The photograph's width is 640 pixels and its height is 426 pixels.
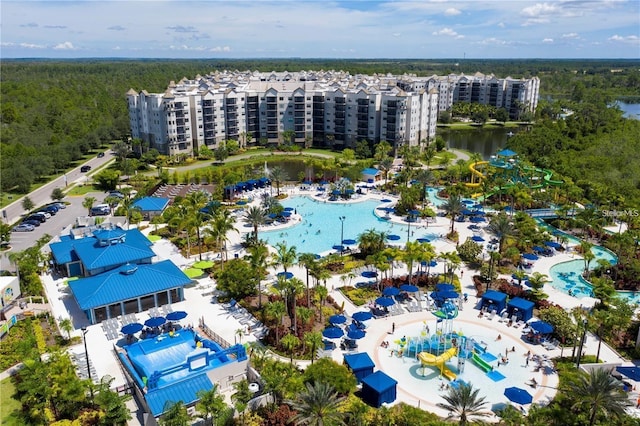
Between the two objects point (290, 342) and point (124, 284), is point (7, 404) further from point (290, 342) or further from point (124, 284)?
point (290, 342)

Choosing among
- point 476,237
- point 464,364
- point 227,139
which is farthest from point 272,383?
point 227,139

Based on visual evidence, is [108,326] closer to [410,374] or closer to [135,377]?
[135,377]

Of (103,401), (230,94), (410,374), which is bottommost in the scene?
(410,374)

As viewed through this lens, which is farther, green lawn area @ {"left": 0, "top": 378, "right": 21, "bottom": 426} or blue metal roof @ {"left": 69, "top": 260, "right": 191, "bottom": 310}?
blue metal roof @ {"left": 69, "top": 260, "right": 191, "bottom": 310}

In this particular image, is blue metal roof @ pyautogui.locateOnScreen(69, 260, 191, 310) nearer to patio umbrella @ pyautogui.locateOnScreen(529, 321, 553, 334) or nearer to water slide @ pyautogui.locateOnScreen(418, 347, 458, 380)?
water slide @ pyautogui.locateOnScreen(418, 347, 458, 380)

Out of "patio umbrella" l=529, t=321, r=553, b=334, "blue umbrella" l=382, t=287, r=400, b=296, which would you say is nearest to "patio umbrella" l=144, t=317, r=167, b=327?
"blue umbrella" l=382, t=287, r=400, b=296
